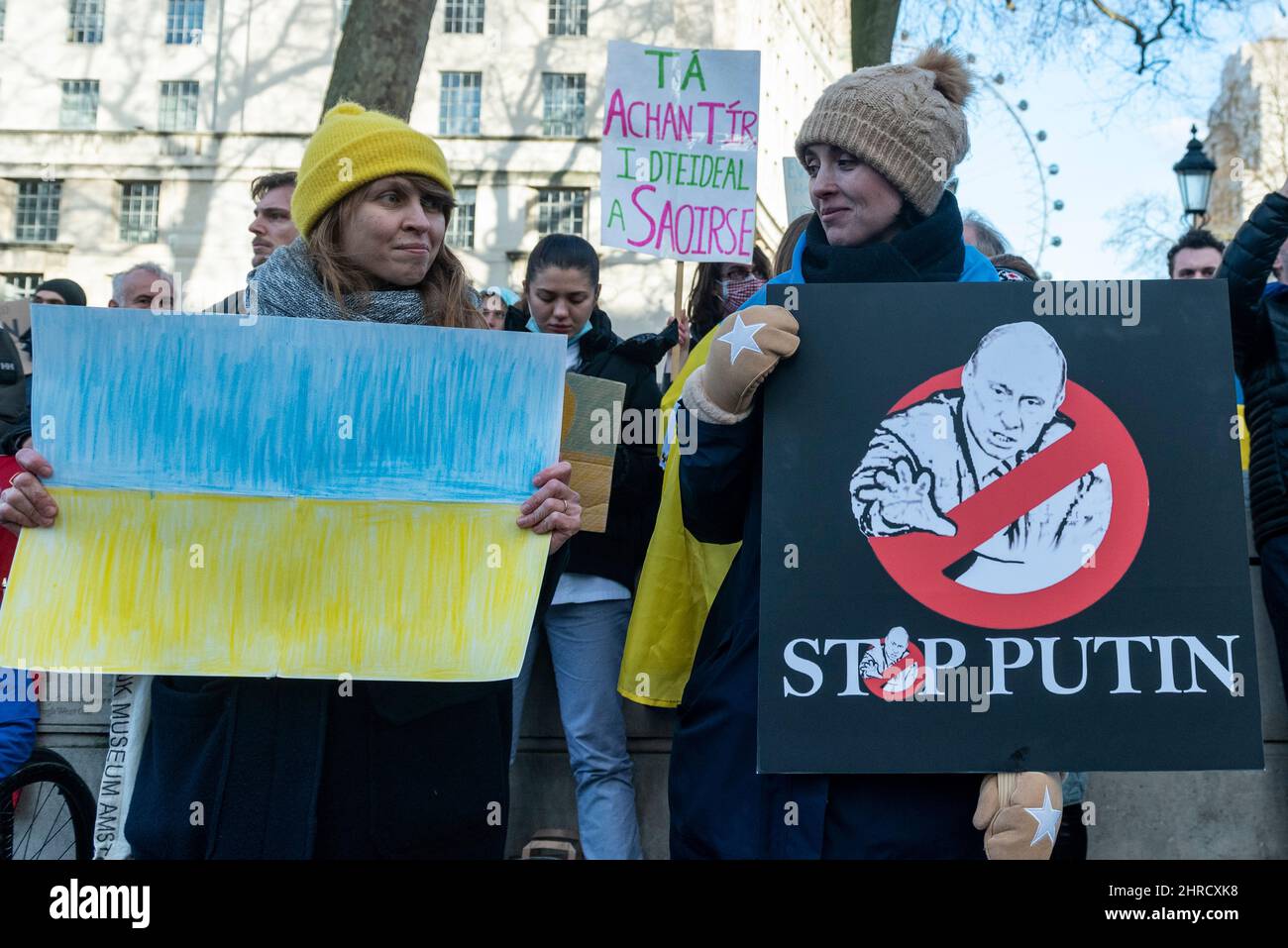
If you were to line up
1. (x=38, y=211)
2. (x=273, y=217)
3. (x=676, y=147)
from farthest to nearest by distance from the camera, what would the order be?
(x=38, y=211) < (x=676, y=147) < (x=273, y=217)

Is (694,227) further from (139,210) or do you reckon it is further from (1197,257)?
(139,210)

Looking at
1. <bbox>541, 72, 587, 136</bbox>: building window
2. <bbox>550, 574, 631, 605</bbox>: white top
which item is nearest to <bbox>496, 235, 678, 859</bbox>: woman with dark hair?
<bbox>550, 574, 631, 605</bbox>: white top

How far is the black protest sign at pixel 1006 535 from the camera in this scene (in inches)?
91.5

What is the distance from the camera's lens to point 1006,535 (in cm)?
239

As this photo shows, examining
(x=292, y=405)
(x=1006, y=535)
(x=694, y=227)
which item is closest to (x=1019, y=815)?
(x=1006, y=535)

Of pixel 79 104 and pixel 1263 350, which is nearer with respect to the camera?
pixel 1263 350

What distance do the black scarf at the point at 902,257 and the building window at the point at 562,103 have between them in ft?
122

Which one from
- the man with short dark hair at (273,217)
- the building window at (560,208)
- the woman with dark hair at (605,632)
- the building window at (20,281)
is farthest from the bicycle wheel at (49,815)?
the building window at (20,281)

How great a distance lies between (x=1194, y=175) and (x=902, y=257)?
10147 millimetres

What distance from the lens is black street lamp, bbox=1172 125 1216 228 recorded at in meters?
11.6

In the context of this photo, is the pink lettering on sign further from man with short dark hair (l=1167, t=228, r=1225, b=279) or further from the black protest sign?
the black protest sign

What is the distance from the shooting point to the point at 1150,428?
2418mm

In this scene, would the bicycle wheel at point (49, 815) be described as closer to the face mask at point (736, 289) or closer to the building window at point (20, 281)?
the face mask at point (736, 289)
